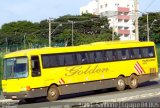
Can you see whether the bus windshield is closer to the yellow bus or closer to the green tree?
the yellow bus

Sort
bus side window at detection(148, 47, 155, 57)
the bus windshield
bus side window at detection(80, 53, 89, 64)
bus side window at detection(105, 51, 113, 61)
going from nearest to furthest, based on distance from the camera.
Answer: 1. the bus windshield
2. bus side window at detection(80, 53, 89, 64)
3. bus side window at detection(105, 51, 113, 61)
4. bus side window at detection(148, 47, 155, 57)

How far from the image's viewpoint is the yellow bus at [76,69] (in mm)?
23297

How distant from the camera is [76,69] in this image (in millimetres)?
25344

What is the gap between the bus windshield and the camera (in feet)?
76.4

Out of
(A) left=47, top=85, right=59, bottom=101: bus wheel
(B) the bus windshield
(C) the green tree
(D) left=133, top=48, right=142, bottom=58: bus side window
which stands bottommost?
(A) left=47, top=85, right=59, bottom=101: bus wheel

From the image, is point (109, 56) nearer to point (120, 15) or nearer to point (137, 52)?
point (137, 52)

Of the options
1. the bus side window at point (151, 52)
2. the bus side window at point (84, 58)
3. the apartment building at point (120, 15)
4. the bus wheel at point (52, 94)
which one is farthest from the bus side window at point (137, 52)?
the apartment building at point (120, 15)

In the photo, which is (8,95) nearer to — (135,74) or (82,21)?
(135,74)

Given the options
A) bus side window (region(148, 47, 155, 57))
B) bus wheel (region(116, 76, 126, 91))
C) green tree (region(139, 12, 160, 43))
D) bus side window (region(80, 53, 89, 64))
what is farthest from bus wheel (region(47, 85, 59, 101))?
green tree (region(139, 12, 160, 43))

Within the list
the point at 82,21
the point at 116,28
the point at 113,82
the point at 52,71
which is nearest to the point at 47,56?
the point at 52,71

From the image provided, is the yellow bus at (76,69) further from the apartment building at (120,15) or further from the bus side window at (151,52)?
the apartment building at (120,15)

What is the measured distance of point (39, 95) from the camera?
76.5 feet

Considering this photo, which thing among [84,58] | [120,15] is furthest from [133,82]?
[120,15]

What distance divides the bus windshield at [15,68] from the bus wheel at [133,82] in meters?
7.37
